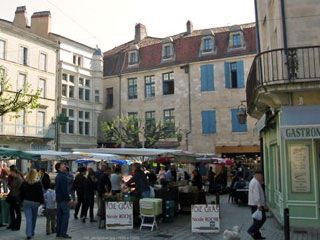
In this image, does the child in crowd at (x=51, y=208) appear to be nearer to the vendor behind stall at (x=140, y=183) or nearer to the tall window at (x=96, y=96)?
the vendor behind stall at (x=140, y=183)

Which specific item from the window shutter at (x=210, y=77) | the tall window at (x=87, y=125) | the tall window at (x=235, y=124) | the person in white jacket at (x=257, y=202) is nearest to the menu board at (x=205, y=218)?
the person in white jacket at (x=257, y=202)

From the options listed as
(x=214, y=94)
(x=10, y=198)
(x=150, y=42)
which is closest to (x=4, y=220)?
(x=10, y=198)

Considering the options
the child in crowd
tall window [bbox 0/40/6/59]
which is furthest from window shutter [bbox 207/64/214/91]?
the child in crowd

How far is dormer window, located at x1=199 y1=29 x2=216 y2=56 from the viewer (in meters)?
31.0

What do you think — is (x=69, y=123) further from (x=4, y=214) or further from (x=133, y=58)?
(x=4, y=214)

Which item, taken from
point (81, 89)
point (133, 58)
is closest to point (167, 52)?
point (133, 58)

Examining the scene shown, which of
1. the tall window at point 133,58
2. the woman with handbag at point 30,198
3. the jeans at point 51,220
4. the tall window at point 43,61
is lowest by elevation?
the jeans at point 51,220

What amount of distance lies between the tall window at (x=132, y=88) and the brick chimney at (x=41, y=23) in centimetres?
833

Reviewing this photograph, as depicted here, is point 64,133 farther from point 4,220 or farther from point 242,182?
point 4,220

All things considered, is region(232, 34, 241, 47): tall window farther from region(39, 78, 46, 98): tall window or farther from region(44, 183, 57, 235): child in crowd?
region(44, 183, 57, 235): child in crowd

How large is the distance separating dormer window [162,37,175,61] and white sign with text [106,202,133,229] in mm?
24459

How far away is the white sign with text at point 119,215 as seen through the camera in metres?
9.65

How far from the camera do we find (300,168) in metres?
9.69

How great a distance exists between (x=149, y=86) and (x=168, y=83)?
1.89 meters
